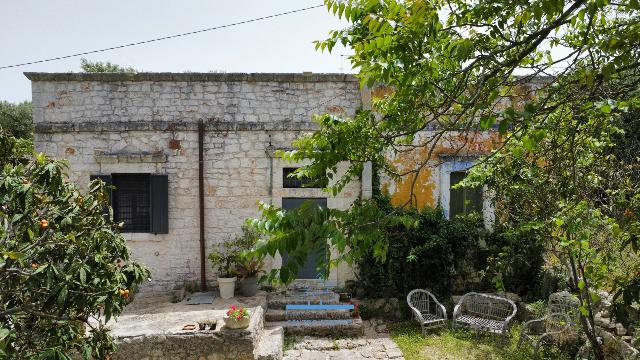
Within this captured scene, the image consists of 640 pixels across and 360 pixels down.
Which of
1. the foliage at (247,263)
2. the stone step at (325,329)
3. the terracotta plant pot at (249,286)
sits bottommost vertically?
the stone step at (325,329)

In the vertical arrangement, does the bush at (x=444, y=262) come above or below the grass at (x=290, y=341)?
above

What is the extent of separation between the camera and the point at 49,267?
2963 millimetres

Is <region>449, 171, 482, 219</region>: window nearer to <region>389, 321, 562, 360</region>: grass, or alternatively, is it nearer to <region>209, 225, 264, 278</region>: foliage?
<region>389, 321, 562, 360</region>: grass

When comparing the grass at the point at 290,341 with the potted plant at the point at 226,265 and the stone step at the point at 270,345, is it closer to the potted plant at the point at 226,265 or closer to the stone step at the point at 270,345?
the stone step at the point at 270,345

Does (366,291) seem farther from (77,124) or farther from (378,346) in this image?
(77,124)

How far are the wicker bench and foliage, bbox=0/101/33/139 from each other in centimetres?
1818

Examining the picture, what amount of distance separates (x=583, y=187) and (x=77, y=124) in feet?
29.5

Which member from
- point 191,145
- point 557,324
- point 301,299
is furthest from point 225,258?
point 557,324

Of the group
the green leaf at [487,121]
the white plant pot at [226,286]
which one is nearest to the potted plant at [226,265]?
the white plant pot at [226,286]

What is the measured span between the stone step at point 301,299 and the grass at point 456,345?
4.15 feet

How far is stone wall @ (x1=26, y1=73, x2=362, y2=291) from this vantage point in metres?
8.45

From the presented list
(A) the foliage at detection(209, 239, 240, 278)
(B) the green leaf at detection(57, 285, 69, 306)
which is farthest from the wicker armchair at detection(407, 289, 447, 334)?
(B) the green leaf at detection(57, 285, 69, 306)

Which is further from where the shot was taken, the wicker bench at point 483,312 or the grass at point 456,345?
the wicker bench at point 483,312

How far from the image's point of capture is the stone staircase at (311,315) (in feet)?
23.7
